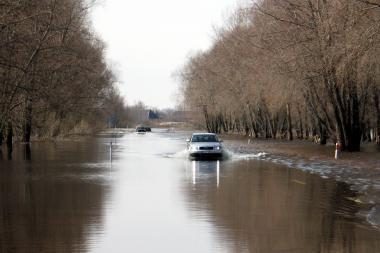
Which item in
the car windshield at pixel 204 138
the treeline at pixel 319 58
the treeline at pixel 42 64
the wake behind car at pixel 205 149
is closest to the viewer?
the treeline at pixel 319 58

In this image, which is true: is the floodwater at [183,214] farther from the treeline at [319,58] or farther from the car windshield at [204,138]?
the car windshield at [204,138]

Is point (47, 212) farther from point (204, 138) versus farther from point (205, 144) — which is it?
point (204, 138)

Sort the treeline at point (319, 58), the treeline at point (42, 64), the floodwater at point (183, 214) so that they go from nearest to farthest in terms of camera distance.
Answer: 1. the floodwater at point (183, 214)
2. the treeline at point (319, 58)
3. the treeline at point (42, 64)

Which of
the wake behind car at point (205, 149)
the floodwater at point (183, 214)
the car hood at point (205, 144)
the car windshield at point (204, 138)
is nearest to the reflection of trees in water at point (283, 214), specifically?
the floodwater at point (183, 214)

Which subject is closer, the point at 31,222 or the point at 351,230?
the point at 351,230

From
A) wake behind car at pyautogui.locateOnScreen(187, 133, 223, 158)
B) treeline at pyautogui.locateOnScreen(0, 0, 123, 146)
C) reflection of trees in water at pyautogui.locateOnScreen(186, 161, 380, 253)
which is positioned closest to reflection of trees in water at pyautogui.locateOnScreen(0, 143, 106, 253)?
reflection of trees in water at pyautogui.locateOnScreen(186, 161, 380, 253)

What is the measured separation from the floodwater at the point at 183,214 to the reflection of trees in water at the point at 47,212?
0.06 ft

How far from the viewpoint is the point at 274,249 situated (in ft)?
31.8

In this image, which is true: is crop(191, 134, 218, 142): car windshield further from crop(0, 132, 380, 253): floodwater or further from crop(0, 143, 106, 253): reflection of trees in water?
crop(0, 143, 106, 253): reflection of trees in water

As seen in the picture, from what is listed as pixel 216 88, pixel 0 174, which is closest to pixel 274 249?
pixel 0 174

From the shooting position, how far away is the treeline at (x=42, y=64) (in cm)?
2938

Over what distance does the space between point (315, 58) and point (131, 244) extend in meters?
24.2

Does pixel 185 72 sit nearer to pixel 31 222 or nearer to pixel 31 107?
pixel 31 107

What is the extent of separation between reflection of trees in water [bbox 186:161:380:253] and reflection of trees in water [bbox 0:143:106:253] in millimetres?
2521
